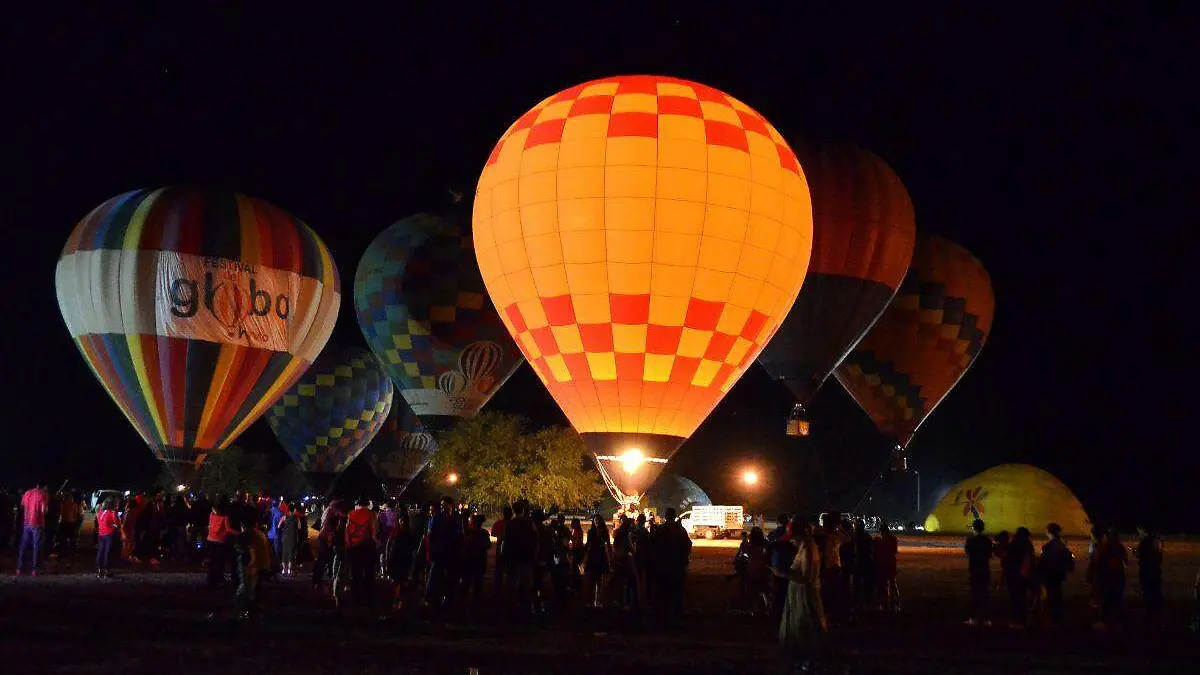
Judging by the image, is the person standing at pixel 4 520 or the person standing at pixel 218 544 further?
the person standing at pixel 4 520

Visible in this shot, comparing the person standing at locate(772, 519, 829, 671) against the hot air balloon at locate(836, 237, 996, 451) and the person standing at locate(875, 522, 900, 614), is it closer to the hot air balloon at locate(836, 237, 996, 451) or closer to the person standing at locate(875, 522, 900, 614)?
the person standing at locate(875, 522, 900, 614)

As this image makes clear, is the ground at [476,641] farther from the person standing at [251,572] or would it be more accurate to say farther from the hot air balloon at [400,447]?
the hot air balloon at [400,447]

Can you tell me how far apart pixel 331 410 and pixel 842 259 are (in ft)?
90.0

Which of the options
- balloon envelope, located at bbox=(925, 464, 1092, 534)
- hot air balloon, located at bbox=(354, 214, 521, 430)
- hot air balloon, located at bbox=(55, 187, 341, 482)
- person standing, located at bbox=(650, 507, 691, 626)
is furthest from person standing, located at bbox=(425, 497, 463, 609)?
balloon envelope, located at bbox=(925, 464, 1092, 534)

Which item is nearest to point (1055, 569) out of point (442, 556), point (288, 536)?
point (442, 556)

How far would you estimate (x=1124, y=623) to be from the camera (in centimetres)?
1488

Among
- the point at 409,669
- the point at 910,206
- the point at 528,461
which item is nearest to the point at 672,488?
the point at 528,461

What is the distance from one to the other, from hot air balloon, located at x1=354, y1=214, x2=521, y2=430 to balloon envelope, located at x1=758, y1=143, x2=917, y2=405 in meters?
13.3

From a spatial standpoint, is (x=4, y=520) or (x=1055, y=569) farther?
(x=4, y=520)

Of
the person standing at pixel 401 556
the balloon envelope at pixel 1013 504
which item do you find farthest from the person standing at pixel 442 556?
the balloon envelope at pixel 1013 504

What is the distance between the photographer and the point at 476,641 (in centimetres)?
1191

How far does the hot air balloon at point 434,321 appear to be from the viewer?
43.0 m

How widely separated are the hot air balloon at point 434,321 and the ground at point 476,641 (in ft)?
86.0

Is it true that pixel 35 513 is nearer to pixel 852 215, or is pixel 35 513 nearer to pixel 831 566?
pixel 831 566
